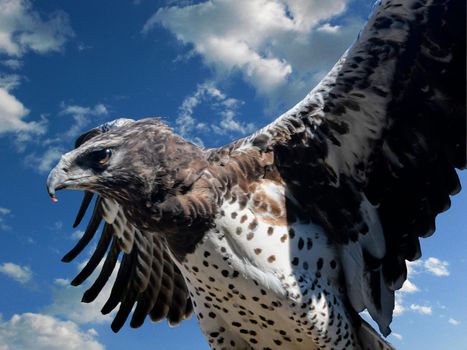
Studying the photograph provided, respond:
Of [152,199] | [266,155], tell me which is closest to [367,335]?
[266,155]

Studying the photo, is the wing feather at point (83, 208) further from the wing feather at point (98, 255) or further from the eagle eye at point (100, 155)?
the eagle eye at point (100, 155)

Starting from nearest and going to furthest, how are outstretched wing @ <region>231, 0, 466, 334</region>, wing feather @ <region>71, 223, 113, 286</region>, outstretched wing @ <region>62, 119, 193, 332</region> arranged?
outstretched wing @ <region>231, 0, 466, 334</region>
outstretched wing @ <region>62, 119, 193, 332</region>
wing feather @ <region>71, 223, 113, 286</region>

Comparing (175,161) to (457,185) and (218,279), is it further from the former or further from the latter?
(457,185)

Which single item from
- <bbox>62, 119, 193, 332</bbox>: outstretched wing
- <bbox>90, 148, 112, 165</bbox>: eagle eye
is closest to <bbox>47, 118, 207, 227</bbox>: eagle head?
<bbox>90, 148, 112, 165</bbox>: eagle eye

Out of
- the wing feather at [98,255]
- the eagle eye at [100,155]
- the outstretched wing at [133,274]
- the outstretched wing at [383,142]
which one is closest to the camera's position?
the outstretched wing at [383,142]

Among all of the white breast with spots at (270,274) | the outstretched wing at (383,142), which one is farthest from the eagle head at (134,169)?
the outstretched wing at (383,142)

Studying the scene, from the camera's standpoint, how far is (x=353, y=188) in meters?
4.57

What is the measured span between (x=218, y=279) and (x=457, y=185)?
1.82 m

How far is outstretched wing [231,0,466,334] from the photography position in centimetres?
421

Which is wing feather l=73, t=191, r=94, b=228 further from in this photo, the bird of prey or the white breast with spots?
the white breast with spots

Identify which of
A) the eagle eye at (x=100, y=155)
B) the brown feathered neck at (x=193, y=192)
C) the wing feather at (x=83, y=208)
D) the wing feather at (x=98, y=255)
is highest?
the wing feather at (x=83, y=208)

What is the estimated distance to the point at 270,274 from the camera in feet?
14.1

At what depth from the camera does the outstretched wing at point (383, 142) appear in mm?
4207

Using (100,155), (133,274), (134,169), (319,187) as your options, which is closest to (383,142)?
(319,187)
